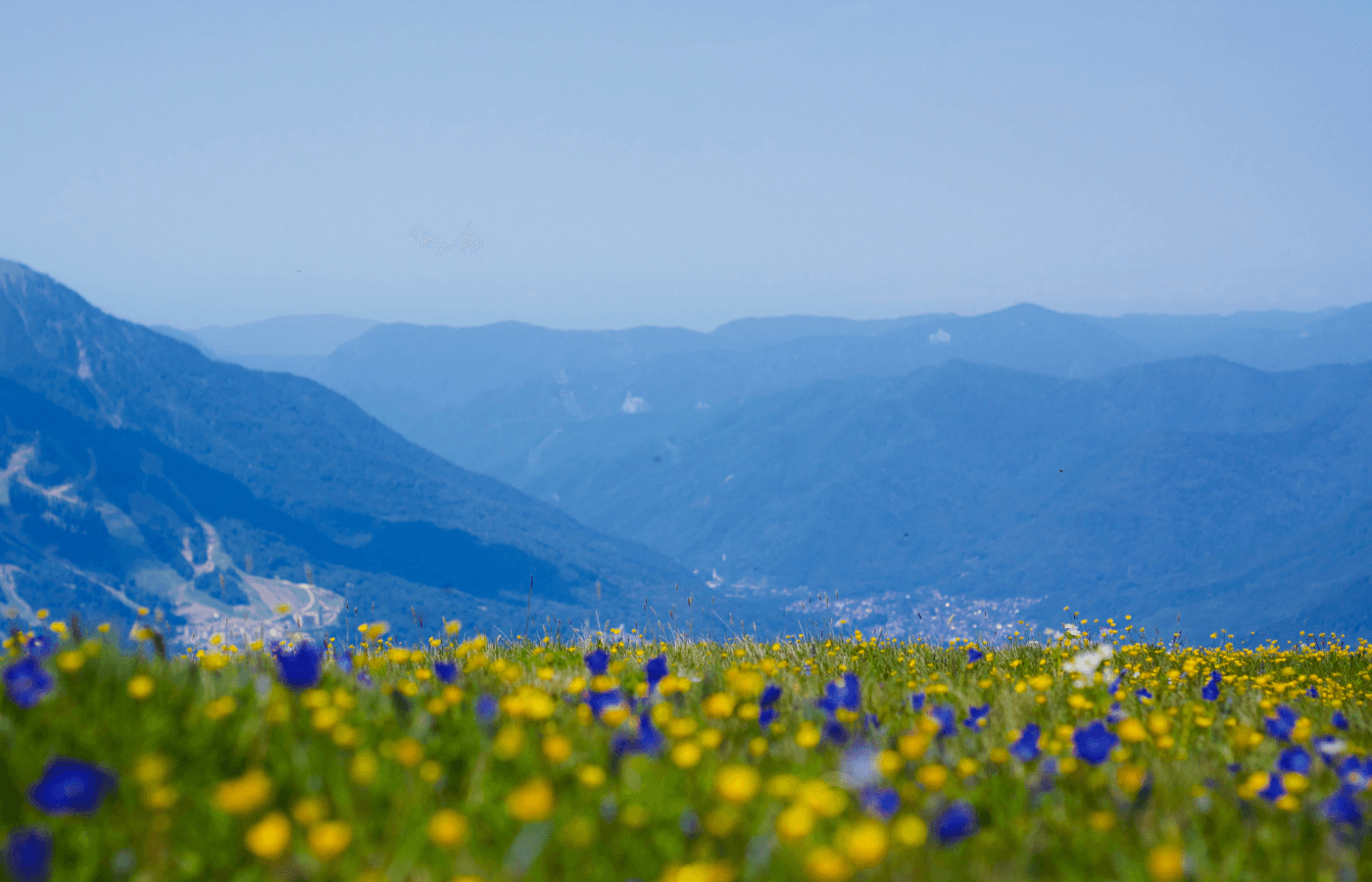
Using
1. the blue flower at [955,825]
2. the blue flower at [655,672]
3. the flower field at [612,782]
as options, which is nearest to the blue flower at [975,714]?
the flower field at [612,782]

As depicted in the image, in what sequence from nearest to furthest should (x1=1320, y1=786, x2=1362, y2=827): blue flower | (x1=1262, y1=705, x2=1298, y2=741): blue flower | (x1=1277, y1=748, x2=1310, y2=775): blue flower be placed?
(x1=1320, y1=786, x2=1362, y2=827): blue flower
(x1=1277, y1=748, x2=1310, y2=775): blue flower
(x1=1262, y1=705, x2=1298, y2=741): blue flower

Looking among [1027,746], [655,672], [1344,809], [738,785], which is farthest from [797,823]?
[655,672]

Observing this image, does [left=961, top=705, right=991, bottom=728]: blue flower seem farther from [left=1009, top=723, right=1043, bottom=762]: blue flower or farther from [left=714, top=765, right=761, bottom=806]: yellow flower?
[left=714, top=765, right=761, bottom=806]: yellow flower

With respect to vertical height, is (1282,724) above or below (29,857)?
below

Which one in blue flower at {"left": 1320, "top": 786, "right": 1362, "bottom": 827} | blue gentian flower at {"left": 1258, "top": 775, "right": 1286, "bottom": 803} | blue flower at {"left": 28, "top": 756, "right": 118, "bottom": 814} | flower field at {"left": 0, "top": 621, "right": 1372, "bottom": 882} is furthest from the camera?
blue gentian flower at {"left": 1258, "top": 775, "right": 1286, "bottom": 803}

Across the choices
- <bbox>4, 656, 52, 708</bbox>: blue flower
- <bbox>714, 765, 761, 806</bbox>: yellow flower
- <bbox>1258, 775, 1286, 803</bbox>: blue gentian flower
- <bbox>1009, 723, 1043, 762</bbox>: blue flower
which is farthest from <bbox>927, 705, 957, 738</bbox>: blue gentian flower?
<bbox>4, 656, 52, 708</bbox>: blue flower

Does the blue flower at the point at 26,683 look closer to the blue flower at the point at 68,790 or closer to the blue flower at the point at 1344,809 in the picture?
the blue flower at the point at 68,790

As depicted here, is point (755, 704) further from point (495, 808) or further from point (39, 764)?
point (39, 764)

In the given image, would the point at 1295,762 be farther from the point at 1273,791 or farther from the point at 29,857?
the point at 29,857
